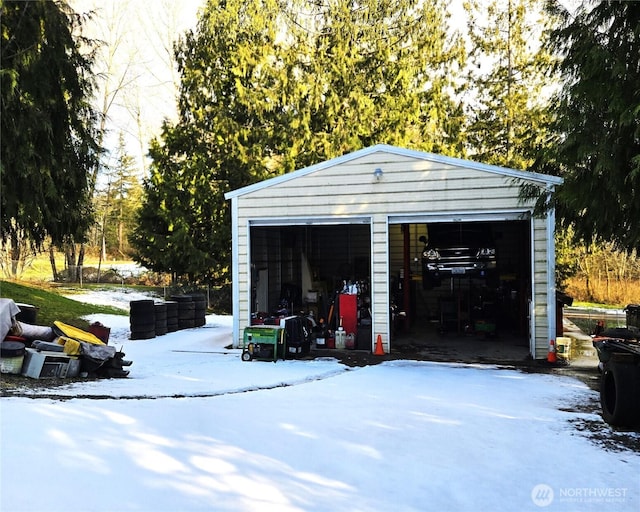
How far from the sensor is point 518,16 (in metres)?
22.8

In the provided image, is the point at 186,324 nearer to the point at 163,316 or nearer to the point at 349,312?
the point at 163,316

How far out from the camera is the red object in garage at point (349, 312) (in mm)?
10641

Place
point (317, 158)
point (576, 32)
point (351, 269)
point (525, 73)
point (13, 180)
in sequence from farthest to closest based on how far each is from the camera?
point (525, 73) → point (317, 158) → point (351, 269) → point (13, 180) → point (576, 32)

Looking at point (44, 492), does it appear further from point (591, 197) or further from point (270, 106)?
point (270, 106)

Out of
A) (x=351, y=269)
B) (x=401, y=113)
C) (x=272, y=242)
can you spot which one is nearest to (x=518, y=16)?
(x=401, y=113)

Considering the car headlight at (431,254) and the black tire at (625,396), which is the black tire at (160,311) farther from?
the black tire at (625,396)

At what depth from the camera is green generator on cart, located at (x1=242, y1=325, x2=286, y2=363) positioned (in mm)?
9445

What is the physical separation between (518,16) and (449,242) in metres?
15.7

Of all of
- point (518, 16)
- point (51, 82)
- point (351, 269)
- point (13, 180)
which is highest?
point (518, 16)

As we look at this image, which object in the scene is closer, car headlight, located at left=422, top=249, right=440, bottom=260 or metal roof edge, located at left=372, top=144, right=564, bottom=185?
metal roof edge, located at left=372, top=144, right=564, bottom=185

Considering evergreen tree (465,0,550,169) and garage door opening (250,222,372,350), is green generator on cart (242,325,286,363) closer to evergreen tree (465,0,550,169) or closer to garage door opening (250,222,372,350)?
garage door opening (250,222,372,350)

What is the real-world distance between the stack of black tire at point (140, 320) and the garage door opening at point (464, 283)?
220 inches

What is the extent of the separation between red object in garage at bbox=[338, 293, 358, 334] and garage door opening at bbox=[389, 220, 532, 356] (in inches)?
52.9

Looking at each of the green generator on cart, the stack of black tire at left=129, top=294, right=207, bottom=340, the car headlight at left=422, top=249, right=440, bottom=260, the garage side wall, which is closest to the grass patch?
the stack of black tire at left=129, top=294, right=207, bottom=340
